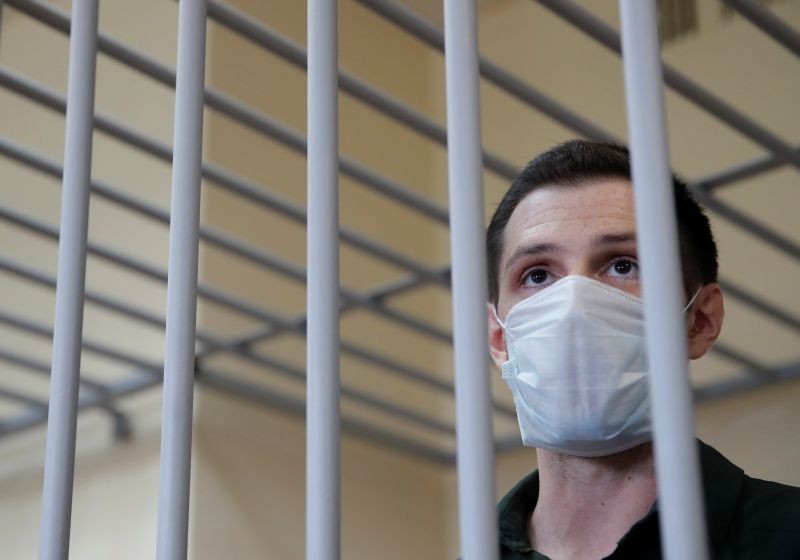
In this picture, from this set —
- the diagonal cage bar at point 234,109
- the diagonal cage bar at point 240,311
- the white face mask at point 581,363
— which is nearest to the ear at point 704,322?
the white face mask at point 581,363

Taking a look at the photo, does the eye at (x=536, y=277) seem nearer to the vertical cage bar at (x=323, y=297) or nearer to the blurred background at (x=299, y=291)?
the vertical cage bar at (x=323, y=297)

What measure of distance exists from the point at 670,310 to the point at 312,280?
27cm

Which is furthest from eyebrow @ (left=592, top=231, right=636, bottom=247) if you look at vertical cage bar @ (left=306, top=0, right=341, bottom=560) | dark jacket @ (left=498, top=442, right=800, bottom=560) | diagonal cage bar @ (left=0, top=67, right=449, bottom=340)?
diagonal cage bar @ (left=0, top=67, right=449, bottom=340)

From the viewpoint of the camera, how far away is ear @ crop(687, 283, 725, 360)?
1494mm

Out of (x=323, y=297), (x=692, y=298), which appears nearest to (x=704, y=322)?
(x=692, y=298)

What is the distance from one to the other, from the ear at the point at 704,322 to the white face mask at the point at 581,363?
290 millimetres

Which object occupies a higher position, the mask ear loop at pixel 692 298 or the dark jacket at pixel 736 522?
the mask ear loop at pixel 692 298

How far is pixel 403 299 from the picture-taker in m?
3.85

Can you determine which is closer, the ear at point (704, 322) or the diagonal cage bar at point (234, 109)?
the ear at point (704, 322)

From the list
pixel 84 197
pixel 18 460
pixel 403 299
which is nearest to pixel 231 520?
pixel 18 460

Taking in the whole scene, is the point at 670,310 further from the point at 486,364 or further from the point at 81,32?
the point at 81,32

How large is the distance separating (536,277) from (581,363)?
0.33m

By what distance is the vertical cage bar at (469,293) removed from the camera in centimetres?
74

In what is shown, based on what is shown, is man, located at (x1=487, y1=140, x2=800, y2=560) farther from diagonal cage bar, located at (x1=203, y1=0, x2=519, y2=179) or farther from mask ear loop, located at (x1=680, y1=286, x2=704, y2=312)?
diagonal cage bar, located at (x1=203, y1=0, x2=519, y2=179)
